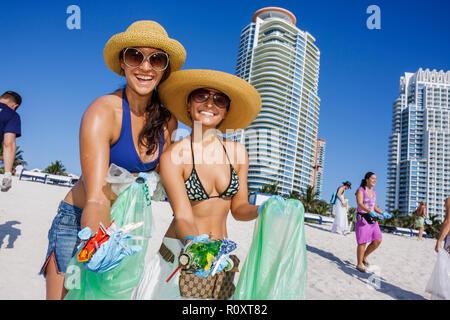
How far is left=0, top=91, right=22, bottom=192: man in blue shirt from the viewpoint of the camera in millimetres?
3934

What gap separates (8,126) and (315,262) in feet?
21.9

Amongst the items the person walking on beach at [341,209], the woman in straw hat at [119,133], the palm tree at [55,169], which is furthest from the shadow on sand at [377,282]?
the palm tree at [55,169]

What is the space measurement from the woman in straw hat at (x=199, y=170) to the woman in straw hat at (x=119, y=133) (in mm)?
138

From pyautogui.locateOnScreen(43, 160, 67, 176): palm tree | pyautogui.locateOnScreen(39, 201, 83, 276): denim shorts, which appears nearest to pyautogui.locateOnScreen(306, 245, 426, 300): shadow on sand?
pyautogui.locateOnScreen(39, 201, 83, 276): denim shorts

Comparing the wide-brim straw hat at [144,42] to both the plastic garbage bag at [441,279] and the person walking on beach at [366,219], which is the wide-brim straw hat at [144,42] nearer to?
the plastic garbage bag at [441,279]

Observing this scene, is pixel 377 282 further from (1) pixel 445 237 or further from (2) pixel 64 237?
(2) pixel 64 237

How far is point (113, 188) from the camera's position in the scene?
159cm

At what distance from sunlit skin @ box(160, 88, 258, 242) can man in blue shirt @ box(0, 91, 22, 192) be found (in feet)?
11.0

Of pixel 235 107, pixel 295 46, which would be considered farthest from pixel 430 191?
pixel 235 107

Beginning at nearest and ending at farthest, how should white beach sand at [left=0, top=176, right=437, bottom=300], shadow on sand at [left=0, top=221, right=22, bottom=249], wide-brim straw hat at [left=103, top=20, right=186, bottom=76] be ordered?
wide-brim straw hat at [left=103, top=20, right=186, bottom=76]
white beach sand at [left=0, top=176, right=437, bottom=300]
shadow on sand at [left=0, top=221, right=22, bottom=249]

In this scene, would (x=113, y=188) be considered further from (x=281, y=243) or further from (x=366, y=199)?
(x=366, y=199)

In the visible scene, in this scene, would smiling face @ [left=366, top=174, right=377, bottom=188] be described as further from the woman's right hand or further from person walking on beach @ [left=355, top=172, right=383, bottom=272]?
the woman's right hand

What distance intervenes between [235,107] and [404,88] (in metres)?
141

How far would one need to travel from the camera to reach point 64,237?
5.26ft
